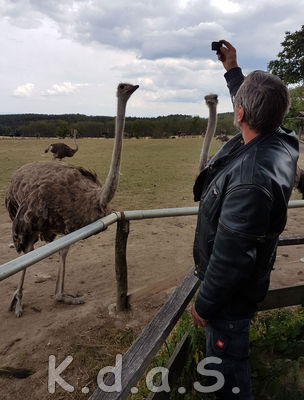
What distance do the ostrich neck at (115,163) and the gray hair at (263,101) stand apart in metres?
1.91

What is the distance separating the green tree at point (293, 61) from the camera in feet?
47.9

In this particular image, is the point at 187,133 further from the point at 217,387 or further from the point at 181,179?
the point at 217,387

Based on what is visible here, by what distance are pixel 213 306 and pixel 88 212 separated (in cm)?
201

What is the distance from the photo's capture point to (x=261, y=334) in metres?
2.36

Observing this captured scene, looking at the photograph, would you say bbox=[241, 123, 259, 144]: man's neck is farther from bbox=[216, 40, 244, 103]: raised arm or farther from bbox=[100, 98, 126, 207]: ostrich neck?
bbox=[100, 98, 126, 207]: ostrich neck

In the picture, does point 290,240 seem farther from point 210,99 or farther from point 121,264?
point 210,99

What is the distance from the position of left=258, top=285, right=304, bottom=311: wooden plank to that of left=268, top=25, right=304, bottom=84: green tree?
13.9 m

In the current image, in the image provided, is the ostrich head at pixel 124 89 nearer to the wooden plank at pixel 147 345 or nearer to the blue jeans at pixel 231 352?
the wooden plank at pixel 147 345

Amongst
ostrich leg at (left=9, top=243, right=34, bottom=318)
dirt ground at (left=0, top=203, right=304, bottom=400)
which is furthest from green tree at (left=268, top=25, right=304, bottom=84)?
ostrich leg at (left=9, top=243, right=34, bottom=318)

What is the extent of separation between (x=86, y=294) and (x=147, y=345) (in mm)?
2692

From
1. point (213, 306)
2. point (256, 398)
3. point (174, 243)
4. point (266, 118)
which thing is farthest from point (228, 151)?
point (174, 243)

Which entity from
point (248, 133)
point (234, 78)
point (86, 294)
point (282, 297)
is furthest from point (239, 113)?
point (86, 294)

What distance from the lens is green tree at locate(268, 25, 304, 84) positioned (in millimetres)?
14609

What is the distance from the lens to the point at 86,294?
12.6ft
